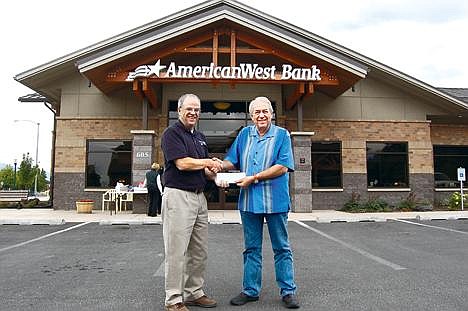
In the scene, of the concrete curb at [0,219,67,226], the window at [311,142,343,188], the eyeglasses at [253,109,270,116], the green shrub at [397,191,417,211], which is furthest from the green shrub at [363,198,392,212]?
the eyeglasses at [253,109,270,116]

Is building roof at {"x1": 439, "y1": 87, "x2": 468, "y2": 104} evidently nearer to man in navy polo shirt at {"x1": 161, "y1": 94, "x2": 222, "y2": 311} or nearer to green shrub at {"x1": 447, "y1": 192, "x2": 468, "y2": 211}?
green shrub at {"x1": 447, "y1": 192, "x2": 468, "y2": 211}

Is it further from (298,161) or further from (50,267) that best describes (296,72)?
(50,267)

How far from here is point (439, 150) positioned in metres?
17.7

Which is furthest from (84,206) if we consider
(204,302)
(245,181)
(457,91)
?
(457,91)

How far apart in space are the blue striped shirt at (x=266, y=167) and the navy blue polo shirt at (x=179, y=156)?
45 cm

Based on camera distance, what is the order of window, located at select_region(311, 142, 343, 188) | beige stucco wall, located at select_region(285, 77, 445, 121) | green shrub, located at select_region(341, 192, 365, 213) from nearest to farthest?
green shrub, located at select_region(341, 192, 365, 213)
window, located at select_region(311, 142, 343, 188)
beige stucco wall, located at select_region(285, 77, 445, 121)

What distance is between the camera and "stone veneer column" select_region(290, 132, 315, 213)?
13805 millimetres

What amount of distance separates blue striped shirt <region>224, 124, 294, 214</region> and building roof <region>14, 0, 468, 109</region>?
33.2 feet

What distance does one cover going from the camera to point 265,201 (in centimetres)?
369

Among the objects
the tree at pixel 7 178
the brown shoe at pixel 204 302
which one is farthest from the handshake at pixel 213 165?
the tree at pixel 7 178

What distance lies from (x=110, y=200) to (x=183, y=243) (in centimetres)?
1122

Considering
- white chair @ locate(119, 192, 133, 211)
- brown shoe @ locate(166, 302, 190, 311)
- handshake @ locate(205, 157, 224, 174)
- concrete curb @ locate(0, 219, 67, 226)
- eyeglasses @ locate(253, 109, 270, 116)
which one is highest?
eyeglasses @ locate(253, 109, 270, 116)

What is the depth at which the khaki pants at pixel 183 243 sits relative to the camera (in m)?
3.46

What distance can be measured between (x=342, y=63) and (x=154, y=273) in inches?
411
